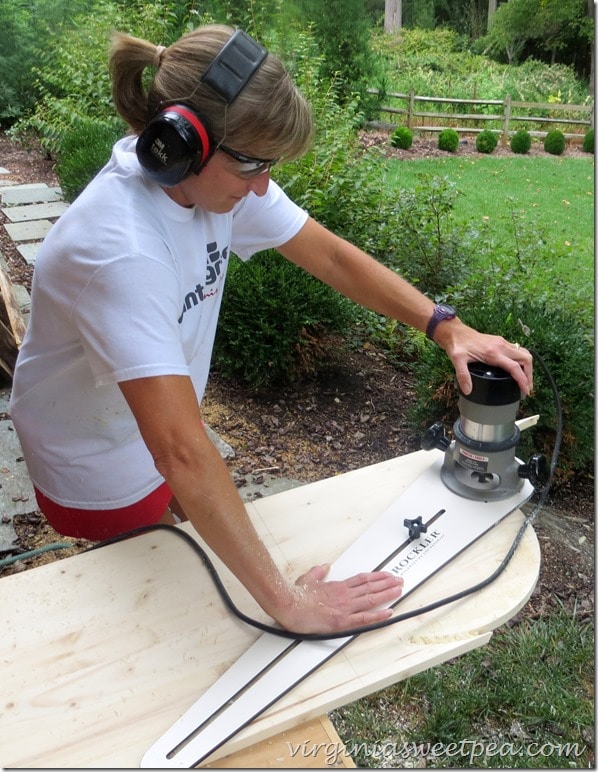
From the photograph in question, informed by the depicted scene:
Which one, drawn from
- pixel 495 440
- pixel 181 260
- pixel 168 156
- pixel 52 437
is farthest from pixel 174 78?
pixel 495 440

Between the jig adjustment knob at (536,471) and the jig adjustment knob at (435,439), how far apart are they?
0.18 metres

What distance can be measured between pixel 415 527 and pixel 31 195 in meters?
6.05

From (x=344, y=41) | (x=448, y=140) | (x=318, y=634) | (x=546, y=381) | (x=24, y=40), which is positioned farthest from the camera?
(x=24, y=40)

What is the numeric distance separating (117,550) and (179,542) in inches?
5.0

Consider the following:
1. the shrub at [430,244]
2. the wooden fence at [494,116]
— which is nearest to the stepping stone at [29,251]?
the shrub at [430,244]

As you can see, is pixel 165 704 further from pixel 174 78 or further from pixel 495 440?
pixel 174 78

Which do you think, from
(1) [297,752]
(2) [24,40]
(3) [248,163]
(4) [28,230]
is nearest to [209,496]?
(1) [297,752]

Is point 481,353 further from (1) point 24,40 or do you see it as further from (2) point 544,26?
(1) point 24,40

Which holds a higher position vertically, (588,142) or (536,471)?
(536,471)

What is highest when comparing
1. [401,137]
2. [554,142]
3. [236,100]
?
[236,100]

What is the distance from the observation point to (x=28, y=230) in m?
5.41

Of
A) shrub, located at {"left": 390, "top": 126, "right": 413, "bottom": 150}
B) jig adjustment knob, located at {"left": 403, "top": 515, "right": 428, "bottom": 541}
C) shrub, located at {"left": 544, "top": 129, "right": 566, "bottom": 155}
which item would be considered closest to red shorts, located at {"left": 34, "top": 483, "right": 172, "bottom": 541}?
jig adjustment knob, located at {"left": 403, "top": 515, "right": 428, "bottom": 541}

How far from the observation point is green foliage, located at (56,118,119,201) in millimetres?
5090

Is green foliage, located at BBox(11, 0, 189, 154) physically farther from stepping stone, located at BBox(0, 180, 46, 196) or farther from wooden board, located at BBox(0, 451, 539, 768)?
wooden board, located at BBox(0, 451, 539, 768)
